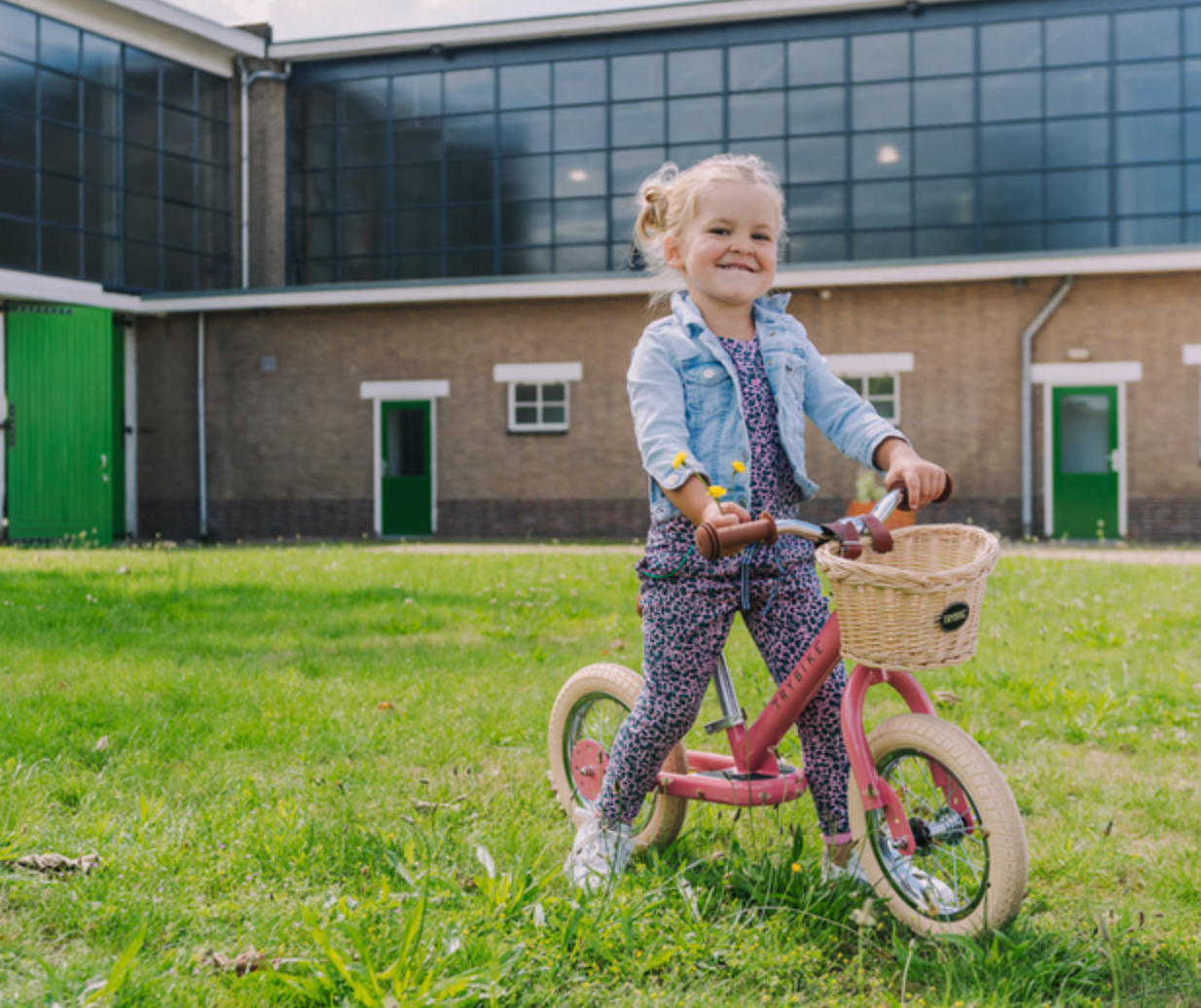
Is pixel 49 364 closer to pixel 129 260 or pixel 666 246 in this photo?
pixel 129 260

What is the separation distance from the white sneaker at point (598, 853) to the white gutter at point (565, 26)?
843 inches

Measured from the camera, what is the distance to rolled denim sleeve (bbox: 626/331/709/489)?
257 centimetres

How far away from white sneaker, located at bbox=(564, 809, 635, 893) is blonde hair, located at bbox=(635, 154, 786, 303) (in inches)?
57.9

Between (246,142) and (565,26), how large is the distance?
7017mm

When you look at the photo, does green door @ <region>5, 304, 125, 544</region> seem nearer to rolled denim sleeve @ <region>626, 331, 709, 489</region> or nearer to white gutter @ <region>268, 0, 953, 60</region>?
white gutter @ <region>268, 0, 953, 60</region>

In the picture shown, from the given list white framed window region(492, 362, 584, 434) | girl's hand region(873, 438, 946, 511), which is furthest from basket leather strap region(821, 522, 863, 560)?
white framed window region(492, 362, 584, 434)

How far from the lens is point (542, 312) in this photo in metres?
18.8

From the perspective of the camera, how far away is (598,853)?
2.84 m

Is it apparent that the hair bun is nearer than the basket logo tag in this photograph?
No

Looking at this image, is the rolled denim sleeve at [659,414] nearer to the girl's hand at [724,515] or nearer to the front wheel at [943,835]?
the girl's hand at [724,515]

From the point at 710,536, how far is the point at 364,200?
78.7 ft

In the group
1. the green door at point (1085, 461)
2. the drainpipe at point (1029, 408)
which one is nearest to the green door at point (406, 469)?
the drainpipe at point (1029, 408)

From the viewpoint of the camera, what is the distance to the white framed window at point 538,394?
18594 millimetres

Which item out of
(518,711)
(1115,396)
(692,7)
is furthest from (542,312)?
(518,711)
